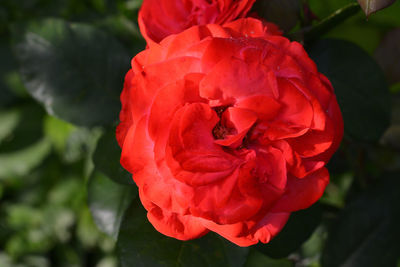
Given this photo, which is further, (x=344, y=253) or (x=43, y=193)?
(x=43, y=193)

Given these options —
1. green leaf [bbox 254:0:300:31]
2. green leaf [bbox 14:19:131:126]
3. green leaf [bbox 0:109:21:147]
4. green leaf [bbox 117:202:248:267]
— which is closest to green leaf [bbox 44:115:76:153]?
green leaf [bbox 0:109:21:147]

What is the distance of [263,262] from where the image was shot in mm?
705

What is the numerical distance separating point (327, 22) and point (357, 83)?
14 cm

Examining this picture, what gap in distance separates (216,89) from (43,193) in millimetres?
1255

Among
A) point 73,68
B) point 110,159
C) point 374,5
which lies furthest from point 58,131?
point 374,5

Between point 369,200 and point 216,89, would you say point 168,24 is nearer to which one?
point 216,89

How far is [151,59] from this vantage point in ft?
1.44

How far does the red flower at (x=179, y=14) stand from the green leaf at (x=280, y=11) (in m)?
0.07

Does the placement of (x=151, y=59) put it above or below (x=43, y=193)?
above

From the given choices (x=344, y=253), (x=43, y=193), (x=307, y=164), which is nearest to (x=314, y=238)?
(x=344, y=253)

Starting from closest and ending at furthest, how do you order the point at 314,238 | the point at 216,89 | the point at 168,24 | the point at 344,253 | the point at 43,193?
the point at 216,89
the point at 168,24
the point at 344,253
the point at 314,238
the point at 43,193

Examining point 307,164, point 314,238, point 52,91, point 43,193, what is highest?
point 307,164

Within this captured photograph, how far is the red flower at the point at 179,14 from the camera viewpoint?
495mm

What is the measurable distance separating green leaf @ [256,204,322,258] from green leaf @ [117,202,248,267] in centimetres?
6
